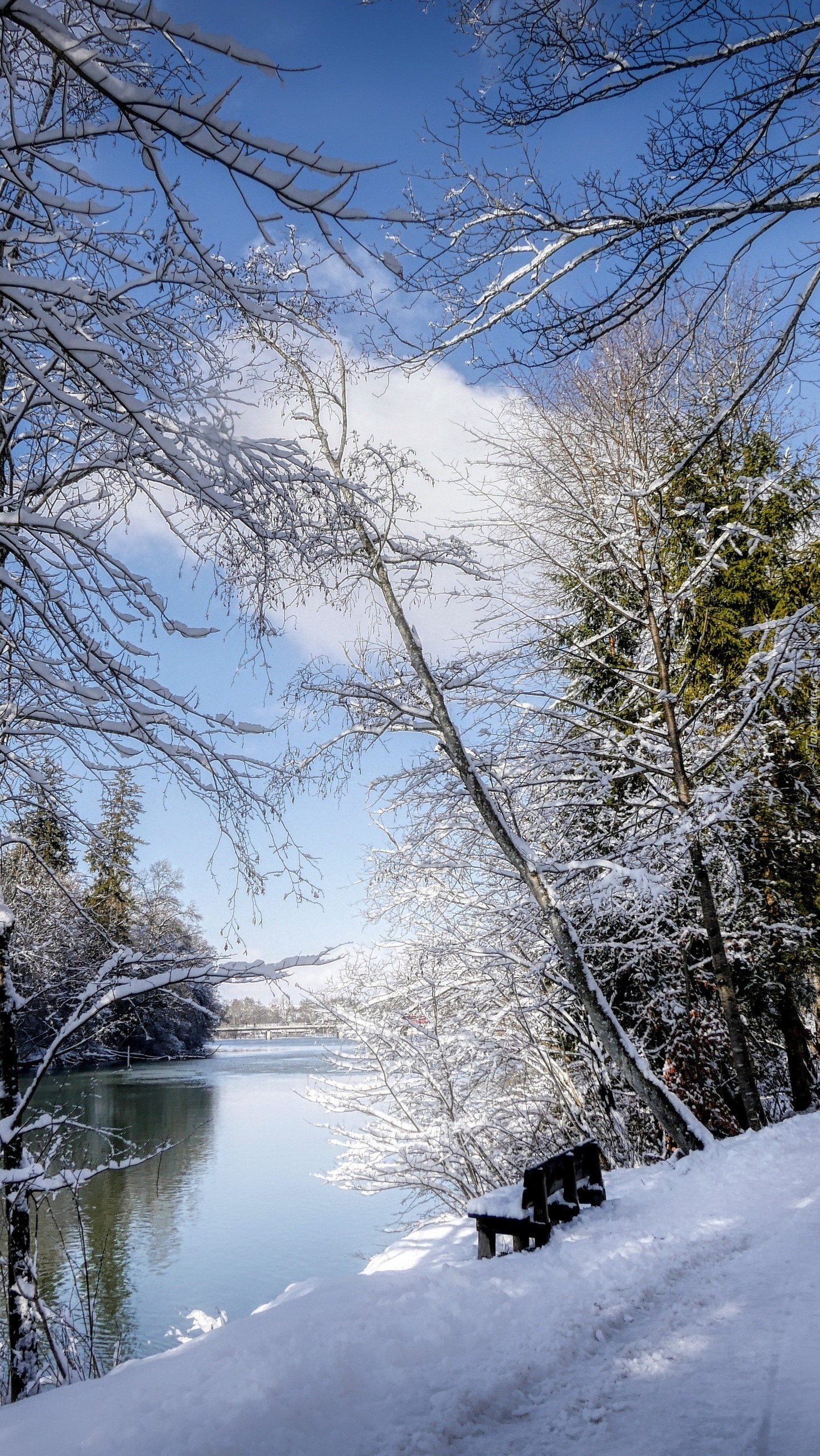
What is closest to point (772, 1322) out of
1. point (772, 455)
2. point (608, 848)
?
point (608, 848)

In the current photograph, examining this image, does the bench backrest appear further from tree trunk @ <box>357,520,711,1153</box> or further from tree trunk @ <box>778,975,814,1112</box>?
tree trunk @ <box>778,975,814,1112</box>

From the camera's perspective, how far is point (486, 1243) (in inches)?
195

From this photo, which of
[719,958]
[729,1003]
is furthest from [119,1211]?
[719,958]

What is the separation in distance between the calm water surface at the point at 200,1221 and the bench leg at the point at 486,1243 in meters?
2.37

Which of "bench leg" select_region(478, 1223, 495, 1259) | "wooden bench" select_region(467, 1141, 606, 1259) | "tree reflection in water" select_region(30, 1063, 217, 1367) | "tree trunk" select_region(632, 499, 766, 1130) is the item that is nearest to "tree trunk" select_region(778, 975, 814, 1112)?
"tree trunk" select_region(632, 499, 766, 1130)

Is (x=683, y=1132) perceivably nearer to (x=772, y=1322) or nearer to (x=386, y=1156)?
(x=772, y=1322)

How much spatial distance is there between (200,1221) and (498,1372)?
526 inches

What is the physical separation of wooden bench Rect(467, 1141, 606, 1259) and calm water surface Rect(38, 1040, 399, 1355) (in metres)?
2.39

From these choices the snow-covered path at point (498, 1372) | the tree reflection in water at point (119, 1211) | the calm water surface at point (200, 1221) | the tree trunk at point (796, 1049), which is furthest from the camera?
the calm water surface at point (200, 1221)

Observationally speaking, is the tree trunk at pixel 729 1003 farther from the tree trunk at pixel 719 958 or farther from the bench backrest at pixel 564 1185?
the bench backrest at pixel 564 1185

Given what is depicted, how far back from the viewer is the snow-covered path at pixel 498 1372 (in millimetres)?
2555

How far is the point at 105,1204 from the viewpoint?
14.6m

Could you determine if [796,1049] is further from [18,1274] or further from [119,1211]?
[119,1211]

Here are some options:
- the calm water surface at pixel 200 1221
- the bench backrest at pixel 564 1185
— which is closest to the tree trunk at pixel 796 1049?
the bench backrest at pixel 564 1185
